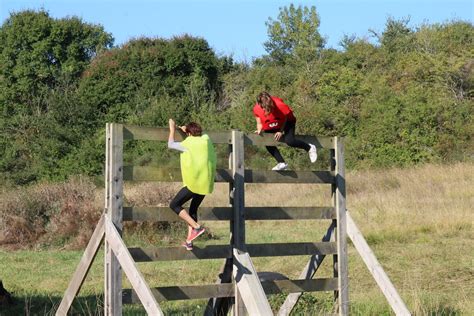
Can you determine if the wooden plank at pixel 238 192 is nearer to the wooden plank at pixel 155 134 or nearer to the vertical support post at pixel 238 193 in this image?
the vertical support post at pixel 238 193

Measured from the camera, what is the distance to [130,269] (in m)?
8.55

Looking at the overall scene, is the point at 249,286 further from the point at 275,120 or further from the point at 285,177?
the point at 275,120

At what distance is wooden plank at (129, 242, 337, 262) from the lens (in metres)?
9.07

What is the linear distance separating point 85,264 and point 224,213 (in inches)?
69.8

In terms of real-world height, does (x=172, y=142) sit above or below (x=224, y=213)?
above

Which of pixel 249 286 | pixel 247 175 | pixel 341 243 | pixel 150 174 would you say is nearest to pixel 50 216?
pixel 341 243

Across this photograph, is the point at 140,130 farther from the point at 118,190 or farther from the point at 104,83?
the point at 104,83

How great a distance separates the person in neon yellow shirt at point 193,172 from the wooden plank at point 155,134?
144mm

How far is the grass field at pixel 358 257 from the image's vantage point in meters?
12.2

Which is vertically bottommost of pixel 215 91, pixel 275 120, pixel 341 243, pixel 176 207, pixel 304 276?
pixel 304 276

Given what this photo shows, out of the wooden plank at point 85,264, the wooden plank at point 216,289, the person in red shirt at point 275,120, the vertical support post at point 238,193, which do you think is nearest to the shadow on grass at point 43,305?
the wooden plank at point 85,264

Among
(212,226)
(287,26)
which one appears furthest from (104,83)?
(212,226)

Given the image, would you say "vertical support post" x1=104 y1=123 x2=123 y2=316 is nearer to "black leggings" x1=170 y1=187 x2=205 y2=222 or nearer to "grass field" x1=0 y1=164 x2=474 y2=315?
"black leggings" x1=170 y1=187 x2=205 y2=222

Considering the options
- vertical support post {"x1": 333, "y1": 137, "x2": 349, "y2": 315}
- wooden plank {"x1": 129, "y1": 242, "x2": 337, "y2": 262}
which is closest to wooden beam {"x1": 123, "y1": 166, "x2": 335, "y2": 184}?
vertical support post {"x1": 333, "y1": 137, "x2": 349, "y2": 315}
